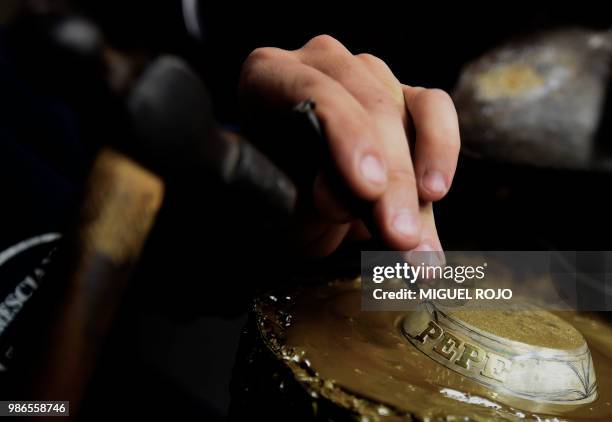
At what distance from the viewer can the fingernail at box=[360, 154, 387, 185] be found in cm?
29

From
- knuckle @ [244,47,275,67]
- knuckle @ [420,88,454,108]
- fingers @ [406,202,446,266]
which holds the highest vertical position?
knuckle @ [244,47,275,67]

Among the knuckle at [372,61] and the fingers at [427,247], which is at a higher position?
the knuckle at [372,61]

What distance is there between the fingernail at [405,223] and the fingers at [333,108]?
0.02m

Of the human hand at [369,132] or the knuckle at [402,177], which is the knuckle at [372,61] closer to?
the human hand at [369,132]

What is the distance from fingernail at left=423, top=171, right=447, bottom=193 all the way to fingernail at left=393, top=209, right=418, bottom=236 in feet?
0.19

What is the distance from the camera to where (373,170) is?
0.29m

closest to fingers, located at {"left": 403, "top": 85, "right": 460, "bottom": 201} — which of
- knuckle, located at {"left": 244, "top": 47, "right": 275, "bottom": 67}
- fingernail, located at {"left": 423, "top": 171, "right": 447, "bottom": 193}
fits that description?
fingernail, located at {"left": 423, "top": 171, "right": 447, "bottom": 193}

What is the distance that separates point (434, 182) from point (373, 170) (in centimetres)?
8

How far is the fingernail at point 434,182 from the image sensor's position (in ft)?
1.14
